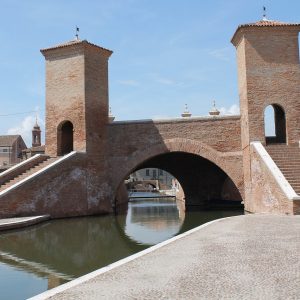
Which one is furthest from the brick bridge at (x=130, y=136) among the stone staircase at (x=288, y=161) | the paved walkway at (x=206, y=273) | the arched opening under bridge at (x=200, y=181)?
the paved walkway at (x=206, y=273)

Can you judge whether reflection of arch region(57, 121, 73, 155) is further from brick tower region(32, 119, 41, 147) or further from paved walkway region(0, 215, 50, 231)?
brick tower region(32, 119, 41, 147)

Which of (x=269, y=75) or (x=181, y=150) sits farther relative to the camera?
(x=181, y=150)

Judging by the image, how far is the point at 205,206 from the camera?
2172cm

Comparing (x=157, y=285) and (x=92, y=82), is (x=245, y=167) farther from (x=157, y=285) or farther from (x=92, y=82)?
(x=157, y=285)

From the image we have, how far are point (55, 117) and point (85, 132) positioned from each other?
1.57 meters

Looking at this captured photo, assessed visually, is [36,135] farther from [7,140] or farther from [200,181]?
[200,181]

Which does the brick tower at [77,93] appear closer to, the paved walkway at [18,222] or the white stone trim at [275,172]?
the paved walkway at [18,222]

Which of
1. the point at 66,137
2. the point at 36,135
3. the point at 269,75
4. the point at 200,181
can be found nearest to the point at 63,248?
the point at 269,75

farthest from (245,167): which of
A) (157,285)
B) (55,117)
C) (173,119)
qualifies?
(157,285)

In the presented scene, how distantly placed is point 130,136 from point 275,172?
679cm

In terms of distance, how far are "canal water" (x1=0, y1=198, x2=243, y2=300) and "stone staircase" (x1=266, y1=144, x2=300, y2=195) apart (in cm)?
325

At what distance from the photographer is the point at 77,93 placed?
16312mm

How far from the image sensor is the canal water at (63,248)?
247 inches

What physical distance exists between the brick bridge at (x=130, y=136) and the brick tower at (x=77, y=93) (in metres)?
0.04
